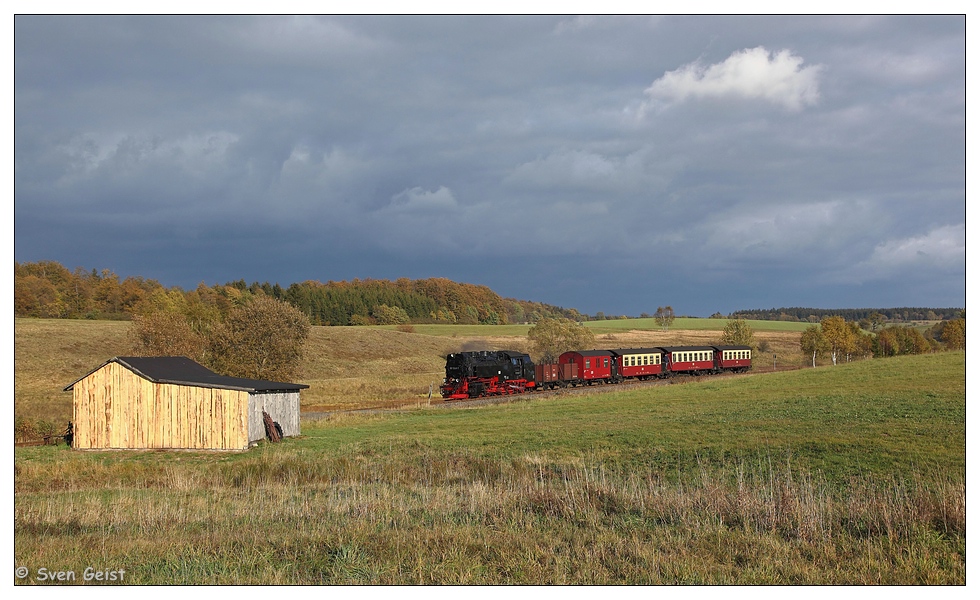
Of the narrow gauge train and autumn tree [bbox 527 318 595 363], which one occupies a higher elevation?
autumn tree [bbox 527 318 595 363]

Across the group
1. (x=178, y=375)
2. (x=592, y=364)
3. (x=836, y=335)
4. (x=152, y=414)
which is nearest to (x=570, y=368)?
(x=592, y=364)

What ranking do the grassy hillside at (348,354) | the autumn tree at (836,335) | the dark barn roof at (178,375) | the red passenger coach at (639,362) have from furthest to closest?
the autumn tree at (836,335) → the red passenger coach at (639,362) → the grassy hillside at (348,354) → the dark barn roof at (178,375)

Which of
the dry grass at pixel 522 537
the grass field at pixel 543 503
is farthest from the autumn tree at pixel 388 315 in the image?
the dry grass at pixel 522 537

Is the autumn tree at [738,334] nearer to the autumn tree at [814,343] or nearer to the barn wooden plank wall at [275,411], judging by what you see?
the autumn tree at [814,343]

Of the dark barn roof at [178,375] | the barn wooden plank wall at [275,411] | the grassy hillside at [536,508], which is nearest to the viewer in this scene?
the grassy hillside at [536,508]

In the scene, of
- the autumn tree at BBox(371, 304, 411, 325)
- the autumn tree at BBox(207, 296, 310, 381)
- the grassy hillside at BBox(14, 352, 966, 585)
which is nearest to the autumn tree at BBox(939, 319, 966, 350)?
the grassy hillside at BBox(14, 352, 966, 585)

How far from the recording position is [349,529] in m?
10.7

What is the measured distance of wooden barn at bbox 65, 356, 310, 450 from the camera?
1158 inches

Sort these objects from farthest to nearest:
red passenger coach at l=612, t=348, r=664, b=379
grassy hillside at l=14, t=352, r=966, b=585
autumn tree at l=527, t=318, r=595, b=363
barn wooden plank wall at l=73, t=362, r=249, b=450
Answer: autumn tree at l=527, t=318, r=595, b=363 < red passenger coach at l=612, t=348, r=664, b=379 < barn wooden plank wall at l=73, t=362, r=249, b=450 < grassy hillside at l=14, t=352, r=966, b=585

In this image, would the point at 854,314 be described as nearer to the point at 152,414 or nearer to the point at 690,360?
the point at 690,360

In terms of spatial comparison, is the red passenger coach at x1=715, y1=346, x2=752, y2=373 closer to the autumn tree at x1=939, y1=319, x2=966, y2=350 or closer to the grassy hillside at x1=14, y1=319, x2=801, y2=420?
the grassy hillside at x1=14, y1=319, x2=801, y2=420

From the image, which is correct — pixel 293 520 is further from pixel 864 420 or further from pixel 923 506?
pixel 864 420

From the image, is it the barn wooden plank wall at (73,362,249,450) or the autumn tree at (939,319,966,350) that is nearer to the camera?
the barn wooden plank wall at (73,362,249,450)

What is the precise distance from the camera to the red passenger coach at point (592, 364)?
2384 inches
